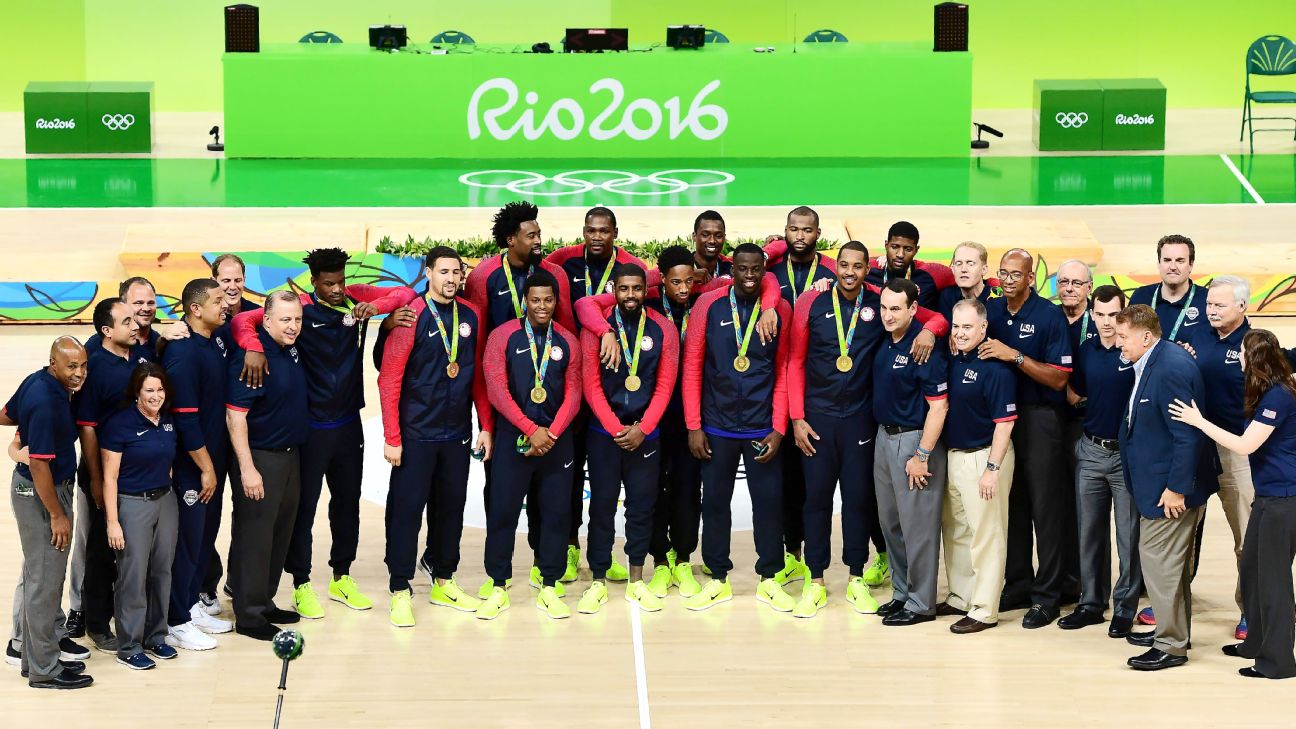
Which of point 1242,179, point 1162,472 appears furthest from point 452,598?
point 1242,179

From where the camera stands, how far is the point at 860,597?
302 inches

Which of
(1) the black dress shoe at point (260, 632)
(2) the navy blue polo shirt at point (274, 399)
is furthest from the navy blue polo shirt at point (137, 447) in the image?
(1) the black dress shoe at point (260, 632)

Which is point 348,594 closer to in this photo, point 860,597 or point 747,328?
point 747,328

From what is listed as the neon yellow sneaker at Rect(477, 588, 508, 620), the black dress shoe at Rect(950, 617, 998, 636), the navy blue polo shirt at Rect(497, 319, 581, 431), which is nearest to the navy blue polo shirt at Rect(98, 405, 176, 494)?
the navy blue polo shirt at Rect(497, 319, 581, 431)

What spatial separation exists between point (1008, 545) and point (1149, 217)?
744 centimetres

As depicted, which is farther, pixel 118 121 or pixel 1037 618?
pixel 118 121

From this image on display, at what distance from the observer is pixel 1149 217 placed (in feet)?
47.2

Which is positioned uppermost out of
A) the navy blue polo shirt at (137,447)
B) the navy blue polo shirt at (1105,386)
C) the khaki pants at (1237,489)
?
the navy blue polo shirt at (1105,386)

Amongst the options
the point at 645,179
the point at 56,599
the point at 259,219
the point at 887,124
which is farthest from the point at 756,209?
the point at 56,599

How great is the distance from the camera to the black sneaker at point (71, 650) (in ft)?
22.8

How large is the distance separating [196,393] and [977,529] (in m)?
3.31

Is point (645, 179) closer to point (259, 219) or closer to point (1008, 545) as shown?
point (259, 219)

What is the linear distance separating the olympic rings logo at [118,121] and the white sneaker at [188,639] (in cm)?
1123

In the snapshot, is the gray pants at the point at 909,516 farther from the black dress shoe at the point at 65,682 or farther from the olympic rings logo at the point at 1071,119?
the olympic rings logo at the point at 1071,119
